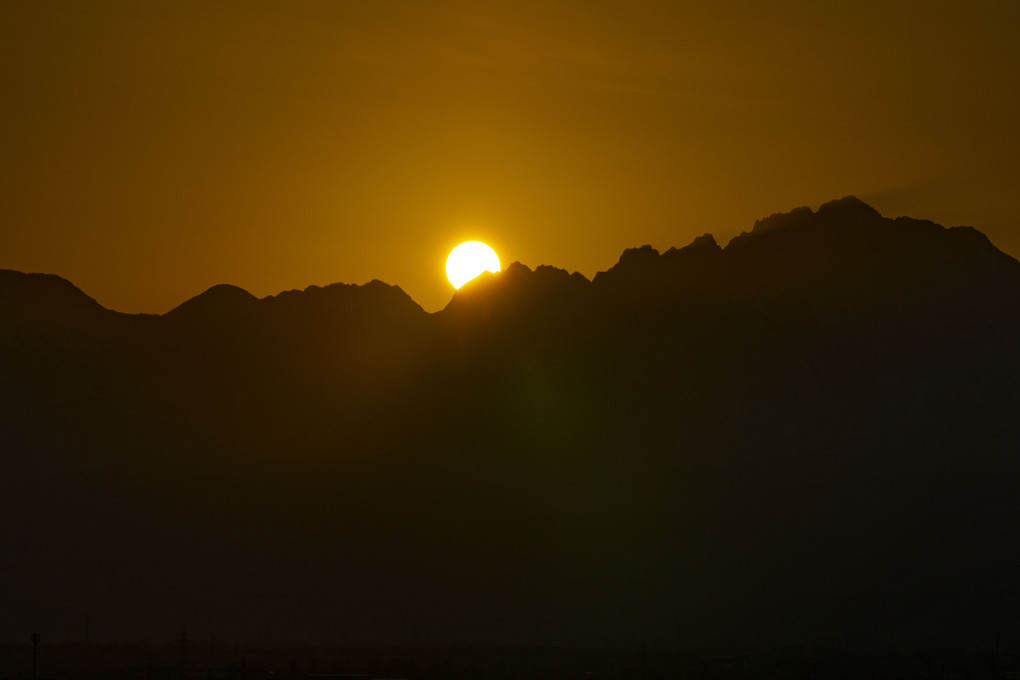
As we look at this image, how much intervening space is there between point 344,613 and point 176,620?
22728mm

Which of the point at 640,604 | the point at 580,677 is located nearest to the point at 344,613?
the point at 640,604

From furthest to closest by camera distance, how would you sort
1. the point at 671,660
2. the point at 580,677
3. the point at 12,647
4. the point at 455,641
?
1. the point at 455,641
2. the point at 12,647
3. the point at 671,660
4. the point at 580,677

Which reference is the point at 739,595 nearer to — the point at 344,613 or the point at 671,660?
the point at 344,613

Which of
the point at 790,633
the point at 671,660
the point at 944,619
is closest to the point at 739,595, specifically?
the point at 790,633

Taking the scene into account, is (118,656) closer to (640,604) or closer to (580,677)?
(580,677)

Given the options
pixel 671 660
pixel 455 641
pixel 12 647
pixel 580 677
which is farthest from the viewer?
pixel 455 641

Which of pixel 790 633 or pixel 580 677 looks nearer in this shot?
pixel 580 677

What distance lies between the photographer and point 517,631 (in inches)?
7603

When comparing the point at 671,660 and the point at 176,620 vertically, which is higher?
the point at 176,620

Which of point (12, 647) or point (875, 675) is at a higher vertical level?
point (12, 647)

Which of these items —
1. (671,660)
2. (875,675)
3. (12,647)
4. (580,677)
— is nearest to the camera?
(580,677)

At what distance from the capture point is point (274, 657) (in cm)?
13838

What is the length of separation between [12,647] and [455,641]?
58.6 m

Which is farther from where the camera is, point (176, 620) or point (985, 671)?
point (176, 620)
